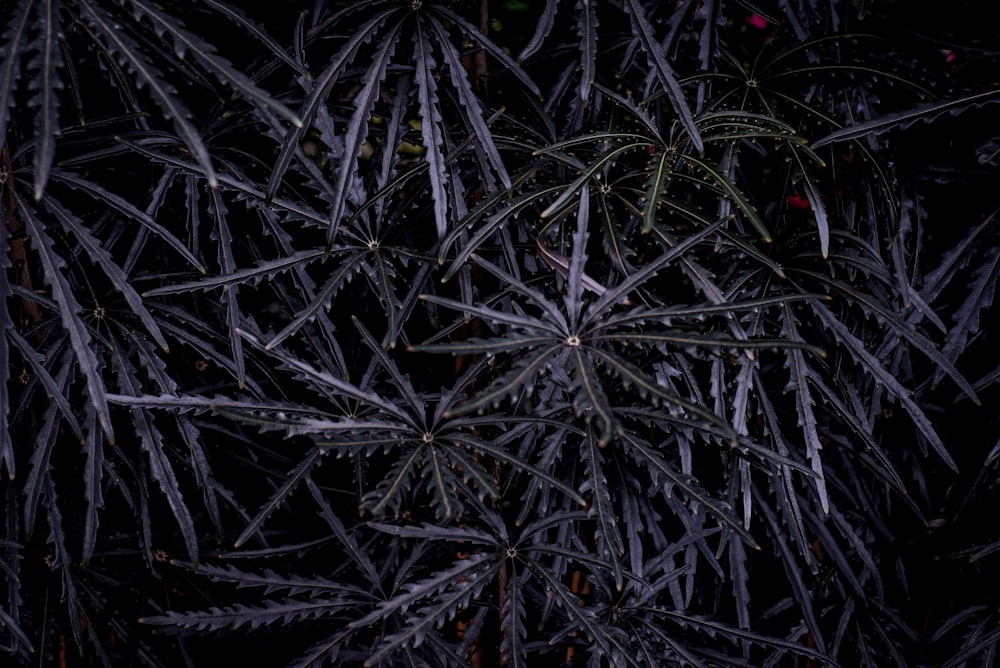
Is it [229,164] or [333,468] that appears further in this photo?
[333,468]


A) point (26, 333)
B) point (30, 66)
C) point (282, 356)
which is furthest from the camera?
point (26, 333)

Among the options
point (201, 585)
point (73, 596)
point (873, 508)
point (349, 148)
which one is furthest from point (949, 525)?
point (73, 596)

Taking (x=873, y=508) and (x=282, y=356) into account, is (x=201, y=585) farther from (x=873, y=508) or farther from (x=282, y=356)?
(x=873, y=508)

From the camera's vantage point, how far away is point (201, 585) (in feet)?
3.55

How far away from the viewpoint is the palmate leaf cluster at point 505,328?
0.77 m

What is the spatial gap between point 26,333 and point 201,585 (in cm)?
44

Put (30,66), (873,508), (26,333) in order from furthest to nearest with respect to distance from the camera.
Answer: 1. (873,508)
2. (26,333)
3. (30,66)

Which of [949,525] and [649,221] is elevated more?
[649,221]

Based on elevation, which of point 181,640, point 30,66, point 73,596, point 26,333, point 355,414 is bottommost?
point 181,640

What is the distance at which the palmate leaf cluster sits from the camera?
2.52ft

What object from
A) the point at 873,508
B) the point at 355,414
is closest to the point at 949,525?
the point at 873,508

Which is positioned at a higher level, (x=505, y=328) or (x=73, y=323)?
(x=73, y=323)

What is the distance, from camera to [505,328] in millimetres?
958

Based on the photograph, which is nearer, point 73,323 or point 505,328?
point 73,323
